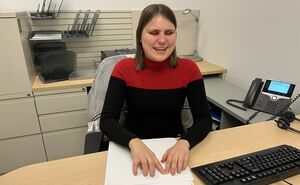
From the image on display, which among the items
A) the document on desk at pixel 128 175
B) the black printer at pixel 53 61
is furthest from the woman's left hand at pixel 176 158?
the black printer at pixel 53 61

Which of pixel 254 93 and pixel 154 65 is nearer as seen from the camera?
pixel 154 65

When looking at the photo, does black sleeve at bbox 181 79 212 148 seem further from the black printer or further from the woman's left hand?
the black printer

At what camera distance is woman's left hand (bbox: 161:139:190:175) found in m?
0.78

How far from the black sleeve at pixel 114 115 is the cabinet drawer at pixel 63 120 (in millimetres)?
965

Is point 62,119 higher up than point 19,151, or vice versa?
point 62,119

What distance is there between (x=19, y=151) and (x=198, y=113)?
1.54 meters

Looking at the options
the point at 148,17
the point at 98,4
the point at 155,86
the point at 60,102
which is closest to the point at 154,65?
the point at 155,86

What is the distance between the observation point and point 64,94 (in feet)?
6.18

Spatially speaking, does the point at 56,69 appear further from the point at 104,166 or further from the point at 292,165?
the point at 292,165

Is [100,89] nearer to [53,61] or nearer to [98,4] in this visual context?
[53,61]

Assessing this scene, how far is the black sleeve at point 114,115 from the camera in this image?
937mm

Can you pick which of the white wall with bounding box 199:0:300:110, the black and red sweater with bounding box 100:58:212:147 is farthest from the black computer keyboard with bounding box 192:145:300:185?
the white wall with bounding box 199:0:300:110

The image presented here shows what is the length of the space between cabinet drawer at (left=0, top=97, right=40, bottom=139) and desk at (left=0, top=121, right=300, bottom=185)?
113 centimetres

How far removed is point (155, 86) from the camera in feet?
3.87
